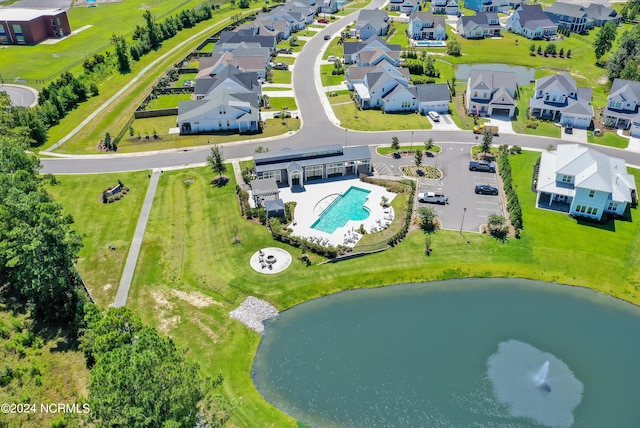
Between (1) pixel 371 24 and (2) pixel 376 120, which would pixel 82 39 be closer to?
(1) pixel 371 24

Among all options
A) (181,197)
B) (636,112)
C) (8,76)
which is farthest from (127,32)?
(636,112)

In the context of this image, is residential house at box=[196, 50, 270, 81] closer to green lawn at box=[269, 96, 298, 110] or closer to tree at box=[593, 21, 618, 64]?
green lawn at box=[269, 96, 298, 110]

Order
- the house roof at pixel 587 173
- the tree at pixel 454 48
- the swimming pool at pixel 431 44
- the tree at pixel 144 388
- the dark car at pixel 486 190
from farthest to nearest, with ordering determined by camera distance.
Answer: the swimming pool at pixel 431 44 < the tree at pixel 454 48 < the dark car at pixel 486 190 < the house roof at pixel 587 173 < the tree at pixel 144 388

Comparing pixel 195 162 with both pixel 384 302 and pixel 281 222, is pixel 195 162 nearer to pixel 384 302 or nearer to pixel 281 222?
pixel 281 222

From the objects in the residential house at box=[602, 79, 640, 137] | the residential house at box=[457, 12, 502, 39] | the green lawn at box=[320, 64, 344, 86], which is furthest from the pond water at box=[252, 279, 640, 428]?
the residential house at box=[457, 12, 502, 39]

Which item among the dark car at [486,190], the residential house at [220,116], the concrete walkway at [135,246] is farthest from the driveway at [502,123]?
the concrete walkway at [135,246]

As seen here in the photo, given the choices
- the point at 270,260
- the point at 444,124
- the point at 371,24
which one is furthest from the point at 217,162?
the point at 371,24

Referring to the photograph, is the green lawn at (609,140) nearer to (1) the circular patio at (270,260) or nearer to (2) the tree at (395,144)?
(2) the tree at (395,144)
